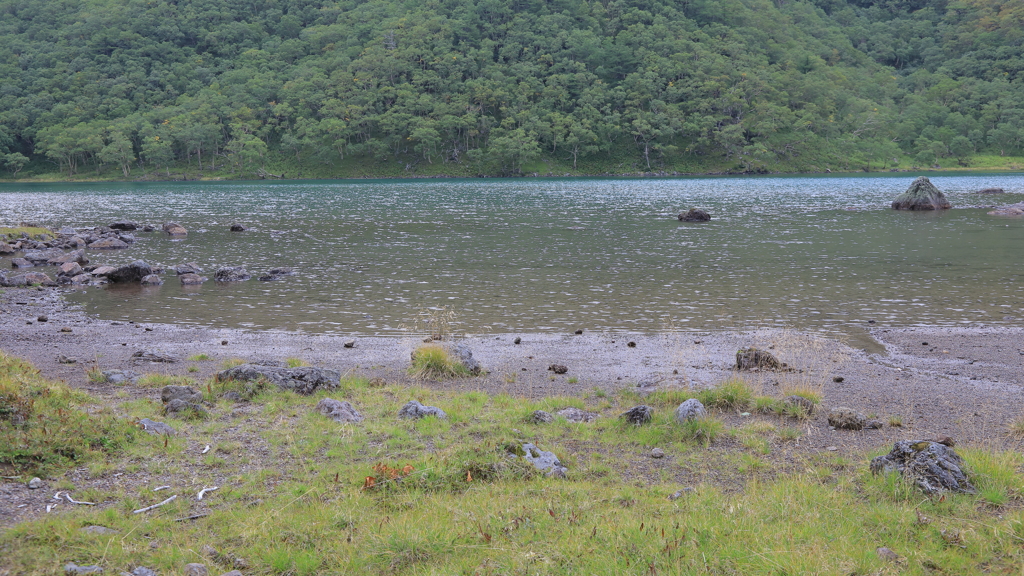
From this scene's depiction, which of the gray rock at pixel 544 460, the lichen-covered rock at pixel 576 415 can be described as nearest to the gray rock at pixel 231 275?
the lichen-covered rock at pixel 576 415

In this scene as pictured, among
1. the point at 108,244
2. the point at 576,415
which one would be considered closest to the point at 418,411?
the point at 576,415

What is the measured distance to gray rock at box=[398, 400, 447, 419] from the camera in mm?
9703

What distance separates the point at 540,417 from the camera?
975cm

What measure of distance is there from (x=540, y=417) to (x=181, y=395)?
19.5 ft

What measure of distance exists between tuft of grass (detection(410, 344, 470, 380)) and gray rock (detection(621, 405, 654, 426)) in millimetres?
4556

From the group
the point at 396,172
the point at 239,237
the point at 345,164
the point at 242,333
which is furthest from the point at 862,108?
the point at 242,333

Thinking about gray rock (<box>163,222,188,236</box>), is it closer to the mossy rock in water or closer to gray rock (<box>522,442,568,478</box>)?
gray rock (<box>522,442,568,478</box>)

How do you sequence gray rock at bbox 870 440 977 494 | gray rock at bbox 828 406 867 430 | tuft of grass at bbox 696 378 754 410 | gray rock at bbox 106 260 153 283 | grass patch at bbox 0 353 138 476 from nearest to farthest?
gray rock at bbox 870 440 977 494 → grass patch at bbox 0 353 138 476 → gray rock at bbox 828 406 867 430 → tuft of grass at bbox 696 378 754 410 → gray rock at bbox 106 260 153 283

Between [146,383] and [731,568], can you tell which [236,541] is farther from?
[146,383]

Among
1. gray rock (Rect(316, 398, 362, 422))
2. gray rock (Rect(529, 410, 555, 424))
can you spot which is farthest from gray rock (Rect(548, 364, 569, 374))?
gray rock (Rect(316, 398, 362, 422))

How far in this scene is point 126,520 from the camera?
602 centimetres

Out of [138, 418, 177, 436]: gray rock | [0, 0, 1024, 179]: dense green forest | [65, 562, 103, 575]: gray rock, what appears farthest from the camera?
[0, 0, 1024, 179]: dense green forest

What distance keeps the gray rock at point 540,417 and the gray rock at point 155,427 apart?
5.15 metres

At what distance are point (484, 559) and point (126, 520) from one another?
358cm
